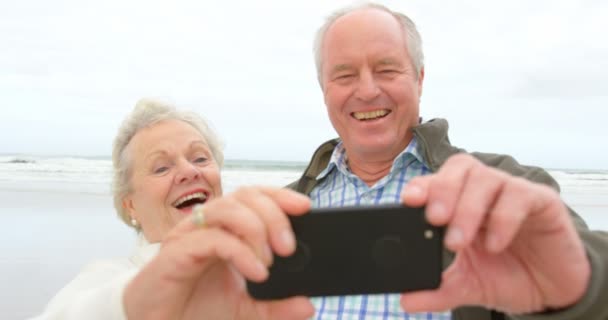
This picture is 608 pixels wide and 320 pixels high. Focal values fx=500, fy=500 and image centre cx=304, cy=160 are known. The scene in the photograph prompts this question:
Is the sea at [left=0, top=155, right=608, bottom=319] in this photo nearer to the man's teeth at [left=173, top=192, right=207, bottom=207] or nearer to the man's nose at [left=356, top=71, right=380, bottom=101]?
the man's teeth at [left=173, top=192, right=207, bottom=207]

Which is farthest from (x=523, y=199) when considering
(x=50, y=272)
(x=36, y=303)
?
(x=50, y=272)

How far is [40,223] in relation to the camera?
6707 millimetres

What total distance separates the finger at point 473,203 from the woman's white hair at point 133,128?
1.84m

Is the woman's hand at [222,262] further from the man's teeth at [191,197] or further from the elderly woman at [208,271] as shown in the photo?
the man's teeth at [191,197]

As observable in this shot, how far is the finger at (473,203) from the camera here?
0.90 metres

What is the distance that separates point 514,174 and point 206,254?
1410mm

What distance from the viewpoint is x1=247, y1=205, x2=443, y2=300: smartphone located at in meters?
0.96

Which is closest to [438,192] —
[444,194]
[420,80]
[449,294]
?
[444,194]

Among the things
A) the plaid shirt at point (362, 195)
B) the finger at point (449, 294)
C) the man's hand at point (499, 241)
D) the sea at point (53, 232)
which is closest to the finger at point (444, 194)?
the man's hand at point (499, 241)

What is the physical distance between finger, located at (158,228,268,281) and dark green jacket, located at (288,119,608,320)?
→ 0.66 m

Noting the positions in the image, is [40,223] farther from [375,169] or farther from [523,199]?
[523,199]

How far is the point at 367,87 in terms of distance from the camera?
2477 millimetres

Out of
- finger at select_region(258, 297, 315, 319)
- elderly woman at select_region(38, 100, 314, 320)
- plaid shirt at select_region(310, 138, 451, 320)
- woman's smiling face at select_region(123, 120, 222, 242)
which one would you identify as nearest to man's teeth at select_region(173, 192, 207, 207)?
woman's smiling face at select_region(123, 120, 222, 242)

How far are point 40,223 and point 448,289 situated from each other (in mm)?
6857
